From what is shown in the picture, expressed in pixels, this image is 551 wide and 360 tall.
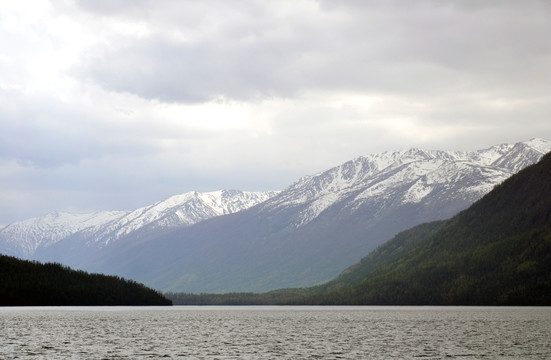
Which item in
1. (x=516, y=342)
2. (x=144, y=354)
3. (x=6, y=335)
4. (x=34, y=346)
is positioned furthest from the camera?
(x=6, y=335)

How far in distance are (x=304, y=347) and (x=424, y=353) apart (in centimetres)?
2147

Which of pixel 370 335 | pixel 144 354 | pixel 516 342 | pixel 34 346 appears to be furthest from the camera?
pixel 370 335

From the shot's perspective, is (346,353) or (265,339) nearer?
(346,353)

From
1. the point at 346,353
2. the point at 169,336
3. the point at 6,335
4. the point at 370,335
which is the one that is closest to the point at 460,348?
the point at 346,353

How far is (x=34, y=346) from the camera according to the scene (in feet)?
376

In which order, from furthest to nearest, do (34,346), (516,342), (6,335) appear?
(6,335)
(516,342)
(34,346)

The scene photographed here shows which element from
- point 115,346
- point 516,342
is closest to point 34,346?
point 115,346

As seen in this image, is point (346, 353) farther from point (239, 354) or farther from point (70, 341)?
point (70, 341)

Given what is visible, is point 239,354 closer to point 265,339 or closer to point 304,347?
point 304,347

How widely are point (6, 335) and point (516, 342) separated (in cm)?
9444

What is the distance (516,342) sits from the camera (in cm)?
12494

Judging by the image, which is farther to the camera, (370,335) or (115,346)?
(370,335)

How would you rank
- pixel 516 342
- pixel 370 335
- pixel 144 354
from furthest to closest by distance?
pixel 370 335, pixel 516 342, pixel 144 354

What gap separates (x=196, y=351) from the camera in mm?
111312
